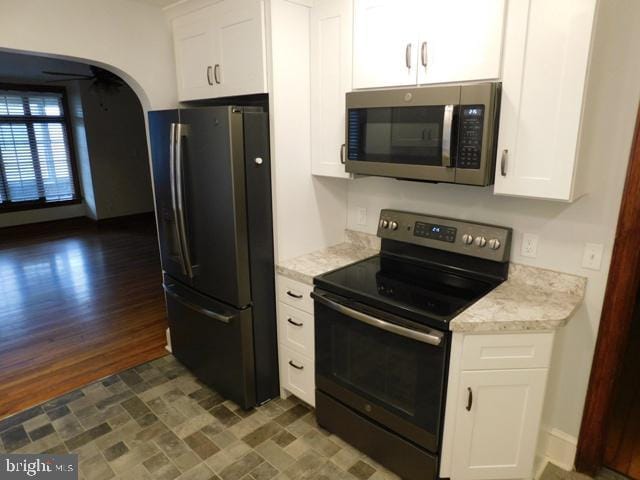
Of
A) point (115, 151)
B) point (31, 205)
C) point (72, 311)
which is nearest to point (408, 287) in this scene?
point (72, 311)

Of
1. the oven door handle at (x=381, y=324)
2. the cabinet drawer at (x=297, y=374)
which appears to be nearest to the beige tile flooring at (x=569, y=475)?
the oven door handle at (x=381, y=324)

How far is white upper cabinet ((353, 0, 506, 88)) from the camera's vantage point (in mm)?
1615

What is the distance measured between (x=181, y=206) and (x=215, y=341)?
0.83 metres

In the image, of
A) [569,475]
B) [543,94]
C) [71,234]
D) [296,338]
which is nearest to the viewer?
[543,94]

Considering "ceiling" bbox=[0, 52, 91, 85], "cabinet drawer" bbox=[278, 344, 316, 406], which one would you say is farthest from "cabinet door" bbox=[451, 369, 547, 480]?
"ceiling" bbox=[0, 52, 91, 85]

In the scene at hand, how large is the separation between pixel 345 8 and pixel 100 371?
279 centimetres

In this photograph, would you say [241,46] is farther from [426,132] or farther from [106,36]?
[426,132]

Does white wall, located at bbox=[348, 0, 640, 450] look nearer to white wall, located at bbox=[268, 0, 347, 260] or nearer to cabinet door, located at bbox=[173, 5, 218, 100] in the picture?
white wall, located at bbox=[268, 0, 347, 260]

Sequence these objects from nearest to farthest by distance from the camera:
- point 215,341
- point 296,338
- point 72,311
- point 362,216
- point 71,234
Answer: point 296,338
point 215,341
point 362,216
point 72,311
point 71,234

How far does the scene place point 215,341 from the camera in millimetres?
2514

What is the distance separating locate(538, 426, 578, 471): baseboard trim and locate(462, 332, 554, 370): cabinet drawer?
0.58 metres

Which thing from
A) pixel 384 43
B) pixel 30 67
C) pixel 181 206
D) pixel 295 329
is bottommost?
pixel 295 329

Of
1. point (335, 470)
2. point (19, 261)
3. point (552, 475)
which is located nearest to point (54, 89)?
point (19, 261)

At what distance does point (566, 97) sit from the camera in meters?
1.51
